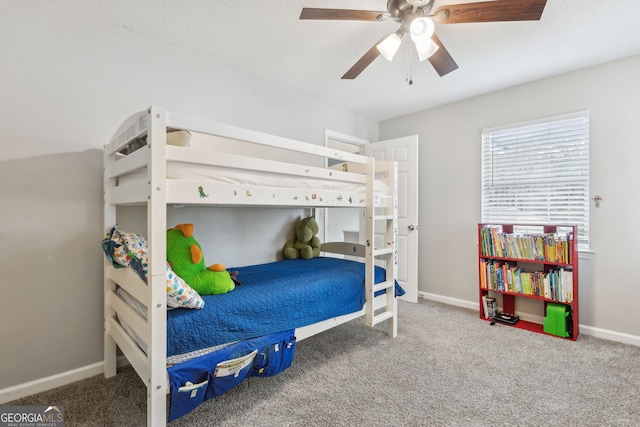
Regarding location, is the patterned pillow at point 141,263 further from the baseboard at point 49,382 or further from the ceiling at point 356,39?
the ceiling at point 356,39

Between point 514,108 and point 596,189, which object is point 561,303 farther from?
point 514,108

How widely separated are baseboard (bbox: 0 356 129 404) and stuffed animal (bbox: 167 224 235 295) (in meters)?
1.03

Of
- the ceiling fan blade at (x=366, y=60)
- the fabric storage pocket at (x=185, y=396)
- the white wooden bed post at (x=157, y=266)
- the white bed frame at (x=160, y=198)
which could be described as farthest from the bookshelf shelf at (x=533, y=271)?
the white wooden bed post at (x=157, y=266)

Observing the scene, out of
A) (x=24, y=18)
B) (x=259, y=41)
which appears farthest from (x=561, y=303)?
(x=24, y=18)

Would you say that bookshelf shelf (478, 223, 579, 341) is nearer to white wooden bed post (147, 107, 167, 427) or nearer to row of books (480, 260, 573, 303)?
row of books (480, 260, 573, 303)

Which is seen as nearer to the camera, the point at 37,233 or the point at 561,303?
the point at 37,233

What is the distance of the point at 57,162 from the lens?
1825mm

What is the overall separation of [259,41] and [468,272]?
311 centimetres

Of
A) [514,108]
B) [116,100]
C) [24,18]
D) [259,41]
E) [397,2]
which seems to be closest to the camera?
[397,2]

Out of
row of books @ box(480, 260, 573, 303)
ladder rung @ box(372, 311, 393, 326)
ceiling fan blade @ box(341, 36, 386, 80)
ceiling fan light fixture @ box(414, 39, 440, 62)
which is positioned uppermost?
ceiling fan blade @ box(341, 36, 386, 80)

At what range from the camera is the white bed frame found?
1.23 metres

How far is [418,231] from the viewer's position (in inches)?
145

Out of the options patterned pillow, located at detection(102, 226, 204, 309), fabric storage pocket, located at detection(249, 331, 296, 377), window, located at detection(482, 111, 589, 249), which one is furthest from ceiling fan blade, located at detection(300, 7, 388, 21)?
window, located at detection(482, 111, 589, 249)

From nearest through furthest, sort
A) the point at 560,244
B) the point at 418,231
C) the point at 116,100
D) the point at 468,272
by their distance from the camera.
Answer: the point at 116,100
the point at 560,244
the point at 468,272
the point at 418,231
